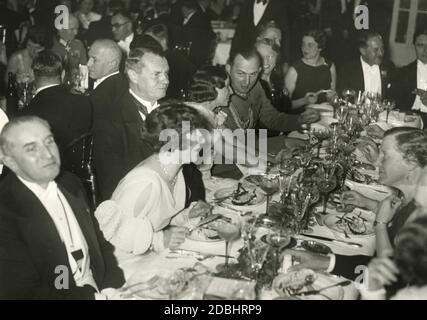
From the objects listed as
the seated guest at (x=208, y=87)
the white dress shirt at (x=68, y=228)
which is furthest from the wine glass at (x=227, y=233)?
the seated guest at (x=208, y=87)

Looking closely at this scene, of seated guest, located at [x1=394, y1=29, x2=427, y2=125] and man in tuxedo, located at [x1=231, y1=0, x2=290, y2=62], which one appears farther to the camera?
man in tuxedo, located at [x1=231, y1=0, x2=290, y2=62]

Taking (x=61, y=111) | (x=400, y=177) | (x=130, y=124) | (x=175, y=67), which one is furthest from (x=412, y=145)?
(x=175, y=67)

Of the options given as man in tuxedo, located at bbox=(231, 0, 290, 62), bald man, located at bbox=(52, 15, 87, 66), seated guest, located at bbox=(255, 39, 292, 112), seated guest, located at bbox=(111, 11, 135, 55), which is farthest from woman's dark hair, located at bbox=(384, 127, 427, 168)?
man in tuxedo, located at bbox=(231, 0, 290, 62)

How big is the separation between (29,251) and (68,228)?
0.80 feet

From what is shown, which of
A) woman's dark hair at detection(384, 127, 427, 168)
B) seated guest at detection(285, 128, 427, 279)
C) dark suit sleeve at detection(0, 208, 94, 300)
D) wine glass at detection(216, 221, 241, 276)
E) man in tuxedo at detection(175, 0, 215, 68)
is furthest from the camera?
man in tuxedo at detection(175, 0, 215, 68)

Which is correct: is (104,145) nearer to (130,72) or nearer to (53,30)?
(130,72)

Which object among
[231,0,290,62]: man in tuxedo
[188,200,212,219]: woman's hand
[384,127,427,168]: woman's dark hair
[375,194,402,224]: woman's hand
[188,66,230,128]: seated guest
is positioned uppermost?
[231,0,290,62]: man in tuxedo

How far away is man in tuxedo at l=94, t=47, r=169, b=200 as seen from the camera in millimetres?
2607

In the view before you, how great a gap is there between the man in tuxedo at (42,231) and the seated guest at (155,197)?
0.09m

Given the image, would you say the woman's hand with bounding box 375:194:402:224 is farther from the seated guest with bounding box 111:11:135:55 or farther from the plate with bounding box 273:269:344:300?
the seated guest with bounding box 111:11:135:55

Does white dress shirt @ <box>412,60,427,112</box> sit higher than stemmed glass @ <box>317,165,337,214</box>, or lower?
higher

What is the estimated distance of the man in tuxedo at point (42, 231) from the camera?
5.35 feet

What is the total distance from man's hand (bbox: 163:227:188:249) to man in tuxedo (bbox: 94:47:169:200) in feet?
2.51
